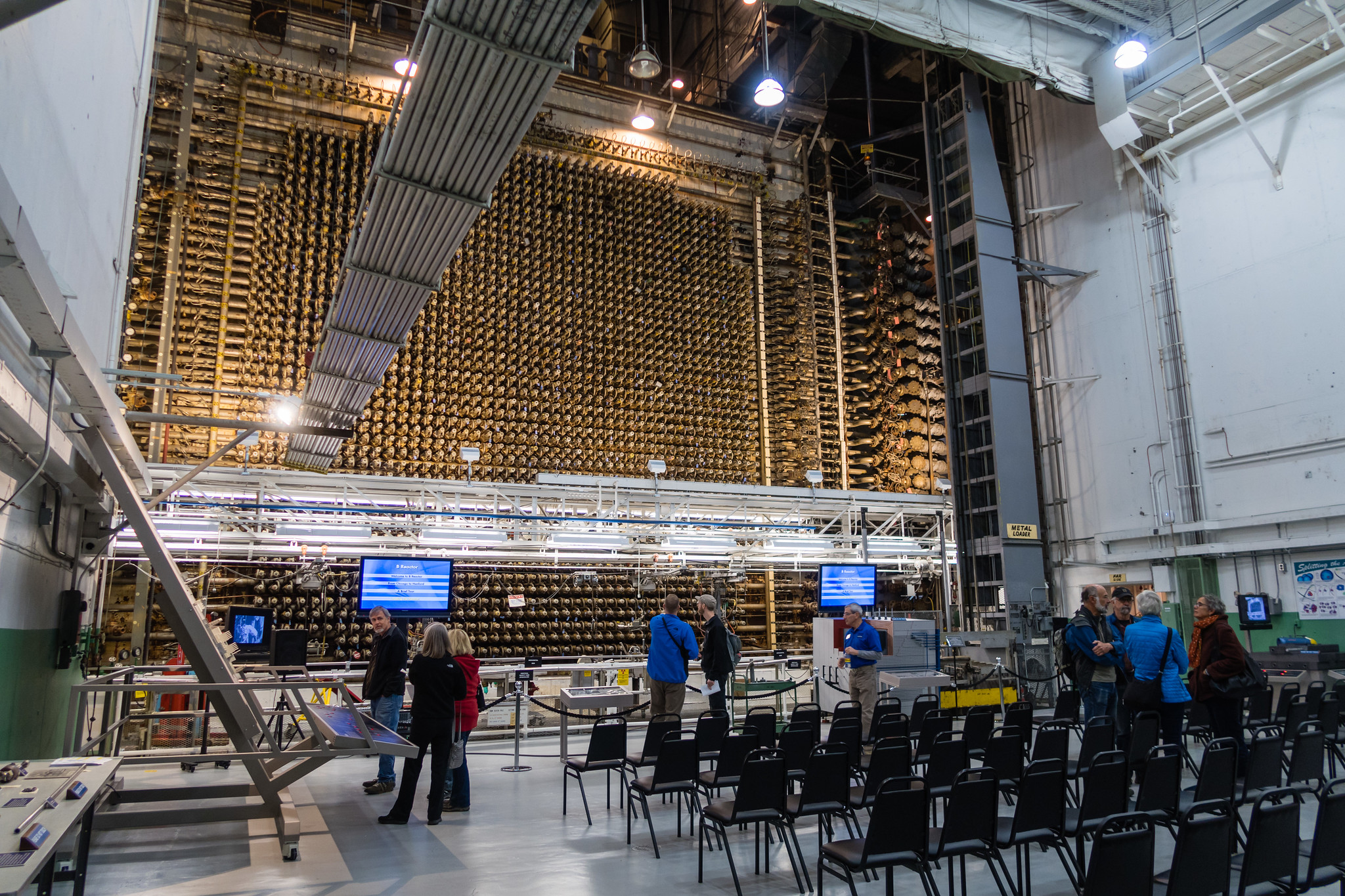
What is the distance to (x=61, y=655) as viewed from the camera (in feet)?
20.6

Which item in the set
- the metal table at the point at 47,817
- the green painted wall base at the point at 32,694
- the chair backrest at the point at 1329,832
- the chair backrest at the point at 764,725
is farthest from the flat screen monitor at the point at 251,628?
the chair backrest at the point at 1329,832

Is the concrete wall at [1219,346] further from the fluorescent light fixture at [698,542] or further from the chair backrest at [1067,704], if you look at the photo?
the fluorescent light fixture at [698,542]

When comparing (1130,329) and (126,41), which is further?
(1130,329)

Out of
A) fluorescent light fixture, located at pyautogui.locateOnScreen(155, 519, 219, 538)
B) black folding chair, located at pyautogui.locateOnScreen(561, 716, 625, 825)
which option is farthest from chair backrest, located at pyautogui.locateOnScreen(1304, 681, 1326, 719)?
fluorescent light fixture, located at pyautogui.locateOnScreen(155, 519, 219, 538)

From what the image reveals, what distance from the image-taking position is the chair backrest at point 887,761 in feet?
15.9

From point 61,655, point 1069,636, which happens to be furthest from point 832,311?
point 61,655

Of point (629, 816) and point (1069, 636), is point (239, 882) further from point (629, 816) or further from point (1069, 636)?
point (1069, 636)

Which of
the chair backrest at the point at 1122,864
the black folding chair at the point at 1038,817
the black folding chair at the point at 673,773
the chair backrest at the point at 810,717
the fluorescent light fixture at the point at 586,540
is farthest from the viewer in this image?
the fluorescent light fixture at the point at 586,540

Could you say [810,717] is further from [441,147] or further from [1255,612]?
[1255,612]

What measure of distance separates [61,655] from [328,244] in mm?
8287

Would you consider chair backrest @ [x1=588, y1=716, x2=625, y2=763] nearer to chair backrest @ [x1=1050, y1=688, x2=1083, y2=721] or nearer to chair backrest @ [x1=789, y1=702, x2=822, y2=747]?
chair backrest @ [x1=789, y1=702, x2=822, y2=747]

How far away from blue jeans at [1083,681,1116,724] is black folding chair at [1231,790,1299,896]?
3888 millimetres

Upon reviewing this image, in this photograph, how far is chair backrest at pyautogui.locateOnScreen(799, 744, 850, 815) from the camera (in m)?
4.43

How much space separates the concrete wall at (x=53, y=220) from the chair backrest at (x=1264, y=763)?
242 inches
